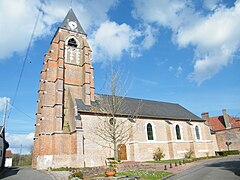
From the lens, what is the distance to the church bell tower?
23.5 metres

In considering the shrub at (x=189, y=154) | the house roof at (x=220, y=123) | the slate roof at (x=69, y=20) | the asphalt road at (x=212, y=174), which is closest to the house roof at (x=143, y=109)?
the shrub at (x=189, y=154)

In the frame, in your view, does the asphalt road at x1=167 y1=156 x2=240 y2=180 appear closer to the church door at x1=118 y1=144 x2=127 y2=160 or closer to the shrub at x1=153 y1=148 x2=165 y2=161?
the church door at x1=118 y1=144 x2=127 y2=160

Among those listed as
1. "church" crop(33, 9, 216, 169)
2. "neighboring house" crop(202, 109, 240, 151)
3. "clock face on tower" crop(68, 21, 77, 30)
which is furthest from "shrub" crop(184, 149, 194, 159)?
"clock face on tower" crop(68, 21, 77, 30)

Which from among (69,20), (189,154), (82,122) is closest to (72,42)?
(69,20)

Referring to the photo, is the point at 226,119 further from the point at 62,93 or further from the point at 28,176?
the point at 28,176

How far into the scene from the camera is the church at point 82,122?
23328 millimetres

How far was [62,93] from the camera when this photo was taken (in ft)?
85.5

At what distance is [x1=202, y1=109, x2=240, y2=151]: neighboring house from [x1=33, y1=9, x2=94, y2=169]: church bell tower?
28.4 meters

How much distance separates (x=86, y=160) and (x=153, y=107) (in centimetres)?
1590

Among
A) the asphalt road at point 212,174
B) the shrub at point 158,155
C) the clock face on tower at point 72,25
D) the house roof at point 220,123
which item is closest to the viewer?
the asphalt road at point 212,174

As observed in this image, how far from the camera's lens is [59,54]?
27.5m

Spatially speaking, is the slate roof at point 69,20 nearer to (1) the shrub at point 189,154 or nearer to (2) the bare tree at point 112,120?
(2) the bare tree at point 112,120

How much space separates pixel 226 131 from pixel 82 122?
31.8 m

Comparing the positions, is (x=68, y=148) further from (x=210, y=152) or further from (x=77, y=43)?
(x=210, y=152)
